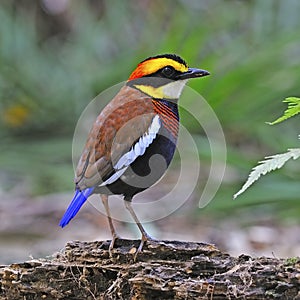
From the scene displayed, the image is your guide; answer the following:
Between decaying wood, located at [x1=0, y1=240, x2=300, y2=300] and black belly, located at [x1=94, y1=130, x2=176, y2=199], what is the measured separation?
26 centimetres

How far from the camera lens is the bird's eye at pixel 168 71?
3.44 metres

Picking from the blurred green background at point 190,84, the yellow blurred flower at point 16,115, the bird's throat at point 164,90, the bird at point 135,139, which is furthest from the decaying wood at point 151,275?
the yellow blurred flower at point 16,115

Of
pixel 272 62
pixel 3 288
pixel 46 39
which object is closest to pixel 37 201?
pixel 272 62

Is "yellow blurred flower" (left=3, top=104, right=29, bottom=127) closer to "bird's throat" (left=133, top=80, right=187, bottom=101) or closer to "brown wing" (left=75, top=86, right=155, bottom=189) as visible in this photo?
"bird's throat" (left=133, top=80, right=187, bottom=101)

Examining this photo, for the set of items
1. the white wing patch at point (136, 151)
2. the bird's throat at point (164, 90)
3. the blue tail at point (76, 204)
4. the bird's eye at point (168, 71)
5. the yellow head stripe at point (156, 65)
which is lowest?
the blue tail at point (76, 204)

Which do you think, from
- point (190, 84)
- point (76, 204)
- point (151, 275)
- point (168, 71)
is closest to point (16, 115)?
point (190, 84)

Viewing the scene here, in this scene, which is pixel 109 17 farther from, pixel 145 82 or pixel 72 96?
pixel 145 82

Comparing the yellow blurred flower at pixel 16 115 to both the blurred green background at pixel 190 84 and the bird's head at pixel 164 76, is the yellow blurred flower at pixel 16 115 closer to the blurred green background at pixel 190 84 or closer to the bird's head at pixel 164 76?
the blurred green background at pixel 190 84

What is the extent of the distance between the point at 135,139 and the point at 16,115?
3947 millimetres

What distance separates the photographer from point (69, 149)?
6.73m

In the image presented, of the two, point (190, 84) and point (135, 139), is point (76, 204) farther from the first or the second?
point (190, 84)

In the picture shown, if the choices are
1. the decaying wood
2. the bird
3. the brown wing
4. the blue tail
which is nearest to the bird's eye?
the bird

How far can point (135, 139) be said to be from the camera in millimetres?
3232

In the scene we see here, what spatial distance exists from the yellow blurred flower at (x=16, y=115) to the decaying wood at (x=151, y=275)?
401 centimetres
